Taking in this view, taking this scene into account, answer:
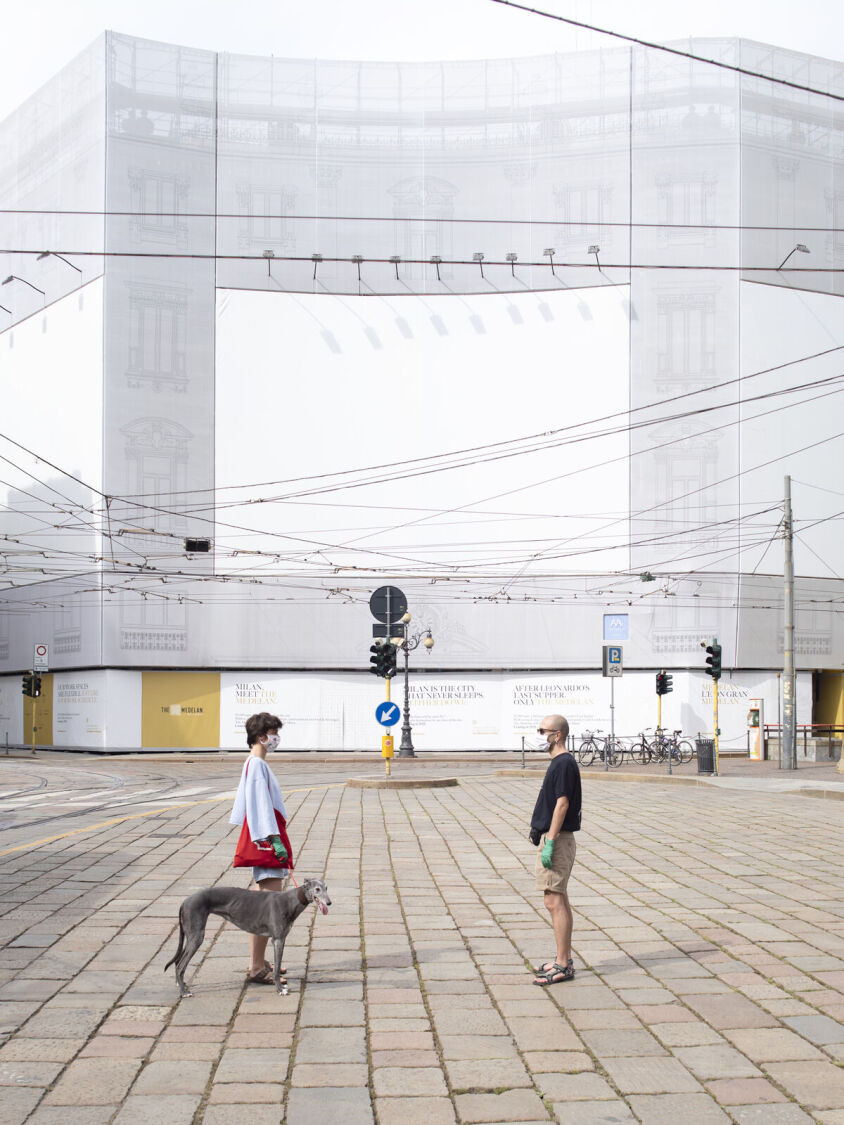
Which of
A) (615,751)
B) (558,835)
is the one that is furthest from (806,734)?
(558,835)

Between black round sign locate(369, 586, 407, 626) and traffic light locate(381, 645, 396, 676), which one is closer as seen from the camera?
black round sign locate(369, 586, 407, 626)

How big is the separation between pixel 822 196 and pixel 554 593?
17805mm

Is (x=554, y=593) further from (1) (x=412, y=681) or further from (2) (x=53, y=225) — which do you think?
(2) (x=53, y=225)

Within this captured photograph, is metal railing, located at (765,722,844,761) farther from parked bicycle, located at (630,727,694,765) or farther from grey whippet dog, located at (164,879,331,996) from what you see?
grey whippet dog, located at (164,879,331,996)

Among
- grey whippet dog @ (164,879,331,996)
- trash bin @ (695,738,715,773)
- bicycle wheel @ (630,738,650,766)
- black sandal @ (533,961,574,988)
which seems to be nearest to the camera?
grey whippet dog @ (164,879,331,996)

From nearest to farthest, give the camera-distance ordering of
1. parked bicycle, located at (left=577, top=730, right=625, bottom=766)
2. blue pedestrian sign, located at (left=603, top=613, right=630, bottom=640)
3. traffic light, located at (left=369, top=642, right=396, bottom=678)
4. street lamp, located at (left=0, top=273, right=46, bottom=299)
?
1. traffic light, located at (left=369, top=642, right=396, bottom=678)
2. parked bicycle, located at (left=577, top=730, right=625, bottom=766)
3. blue pedestrian sign, located at (left=603, top=613, right=630, bottom=640)
4. street lamp, located at (left=0, top=273, right=46, bottom=299)

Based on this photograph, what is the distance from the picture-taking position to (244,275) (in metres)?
44.1

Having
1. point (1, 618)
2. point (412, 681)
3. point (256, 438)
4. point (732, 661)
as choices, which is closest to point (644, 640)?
point (732, 661)

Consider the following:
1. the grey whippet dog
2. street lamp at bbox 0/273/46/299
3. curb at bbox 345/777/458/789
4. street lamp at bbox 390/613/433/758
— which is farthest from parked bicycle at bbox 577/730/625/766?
the grey whippet dog

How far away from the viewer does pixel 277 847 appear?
6.86m

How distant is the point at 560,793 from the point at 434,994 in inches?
50.2

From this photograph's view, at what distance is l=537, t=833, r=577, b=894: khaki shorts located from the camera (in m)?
6.92

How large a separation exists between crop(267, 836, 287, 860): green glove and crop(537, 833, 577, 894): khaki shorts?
1.43m

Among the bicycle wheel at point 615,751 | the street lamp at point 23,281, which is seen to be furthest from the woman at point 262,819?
the street lamp at point 23,281
